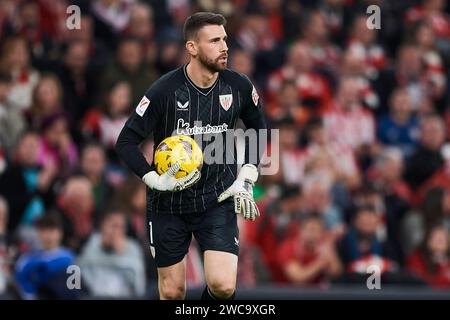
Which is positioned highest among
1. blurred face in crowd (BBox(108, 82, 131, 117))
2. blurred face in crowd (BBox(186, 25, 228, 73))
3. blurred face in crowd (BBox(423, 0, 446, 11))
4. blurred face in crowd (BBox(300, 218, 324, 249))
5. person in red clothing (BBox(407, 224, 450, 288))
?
blurred face in crowd (BBox(423, 0, 446, 11))

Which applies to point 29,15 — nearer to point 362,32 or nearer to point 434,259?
point 362,32

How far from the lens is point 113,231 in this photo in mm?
12734

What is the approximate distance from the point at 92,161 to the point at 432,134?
4.07m

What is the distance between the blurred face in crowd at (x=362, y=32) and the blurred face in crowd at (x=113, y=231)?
5.09 m

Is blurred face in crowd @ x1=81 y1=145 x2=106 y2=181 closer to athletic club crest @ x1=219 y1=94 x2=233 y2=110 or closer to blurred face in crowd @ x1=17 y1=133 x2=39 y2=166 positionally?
blurred face in crowd @ x1=17 y1=133 x2=39 y2=166

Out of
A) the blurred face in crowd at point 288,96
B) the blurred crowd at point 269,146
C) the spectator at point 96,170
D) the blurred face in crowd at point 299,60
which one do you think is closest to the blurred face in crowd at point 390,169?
the blurred crowd at point 269,146

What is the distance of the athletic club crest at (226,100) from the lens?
31.3 ft

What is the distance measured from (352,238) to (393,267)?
54 centimetres

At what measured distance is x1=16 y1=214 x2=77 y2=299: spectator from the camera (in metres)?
11.4

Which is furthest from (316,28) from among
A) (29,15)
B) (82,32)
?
(29,15)

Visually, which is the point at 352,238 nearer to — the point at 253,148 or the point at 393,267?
the point at 393,267

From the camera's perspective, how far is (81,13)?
15.6 metres

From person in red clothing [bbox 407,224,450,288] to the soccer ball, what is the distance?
16.5 ft

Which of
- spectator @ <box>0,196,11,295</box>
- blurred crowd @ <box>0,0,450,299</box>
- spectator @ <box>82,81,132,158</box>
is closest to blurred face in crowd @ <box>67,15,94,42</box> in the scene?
blurred crowd @ <box>0,0,450,299</box>
